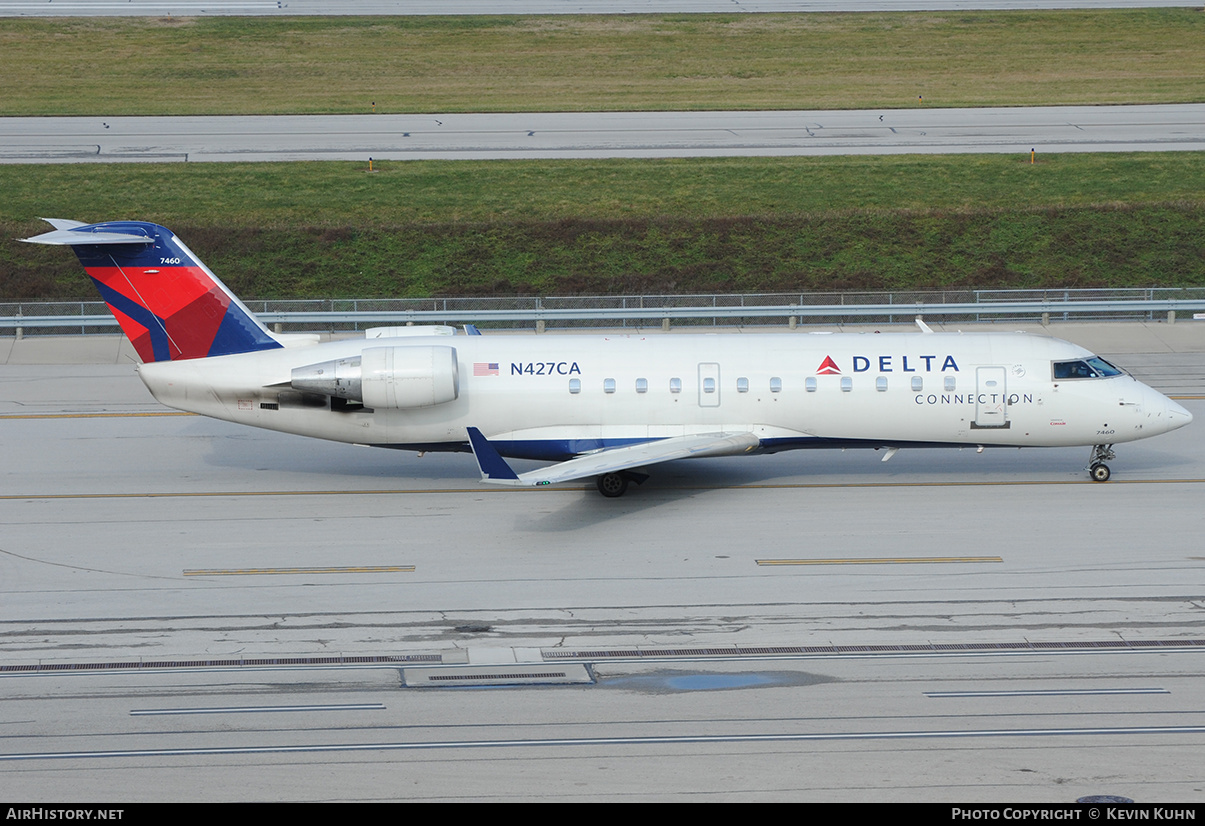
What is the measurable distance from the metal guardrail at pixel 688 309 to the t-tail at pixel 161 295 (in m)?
13.1

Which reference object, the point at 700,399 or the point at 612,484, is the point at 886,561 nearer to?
the point at 700,399

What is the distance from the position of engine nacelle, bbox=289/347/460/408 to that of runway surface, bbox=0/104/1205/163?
1270 inches

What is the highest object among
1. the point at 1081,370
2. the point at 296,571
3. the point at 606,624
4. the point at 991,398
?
the point at 1081,370

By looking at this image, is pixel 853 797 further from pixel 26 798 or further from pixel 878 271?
pixel 878 271

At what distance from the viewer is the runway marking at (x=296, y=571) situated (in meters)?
22.6

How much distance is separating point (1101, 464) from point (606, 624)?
13324 mm

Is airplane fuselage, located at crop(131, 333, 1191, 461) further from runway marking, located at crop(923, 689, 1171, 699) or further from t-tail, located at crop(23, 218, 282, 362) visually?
runway marking, located at crop(923, 689, 1171, 699)

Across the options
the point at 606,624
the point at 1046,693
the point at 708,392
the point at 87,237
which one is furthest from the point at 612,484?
the point at 87,237

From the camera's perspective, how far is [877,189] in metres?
53.2

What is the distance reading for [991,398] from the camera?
26453 millimetres

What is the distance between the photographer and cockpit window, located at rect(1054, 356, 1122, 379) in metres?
26.7

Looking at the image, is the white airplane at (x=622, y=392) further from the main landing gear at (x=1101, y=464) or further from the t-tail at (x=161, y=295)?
the main landing gear at (x=1101, y=464)

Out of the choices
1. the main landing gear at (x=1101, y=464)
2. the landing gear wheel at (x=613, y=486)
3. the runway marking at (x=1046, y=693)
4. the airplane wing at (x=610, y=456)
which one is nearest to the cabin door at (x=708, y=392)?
the airplane wing at (x=610, y=456)

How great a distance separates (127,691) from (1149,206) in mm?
46162
